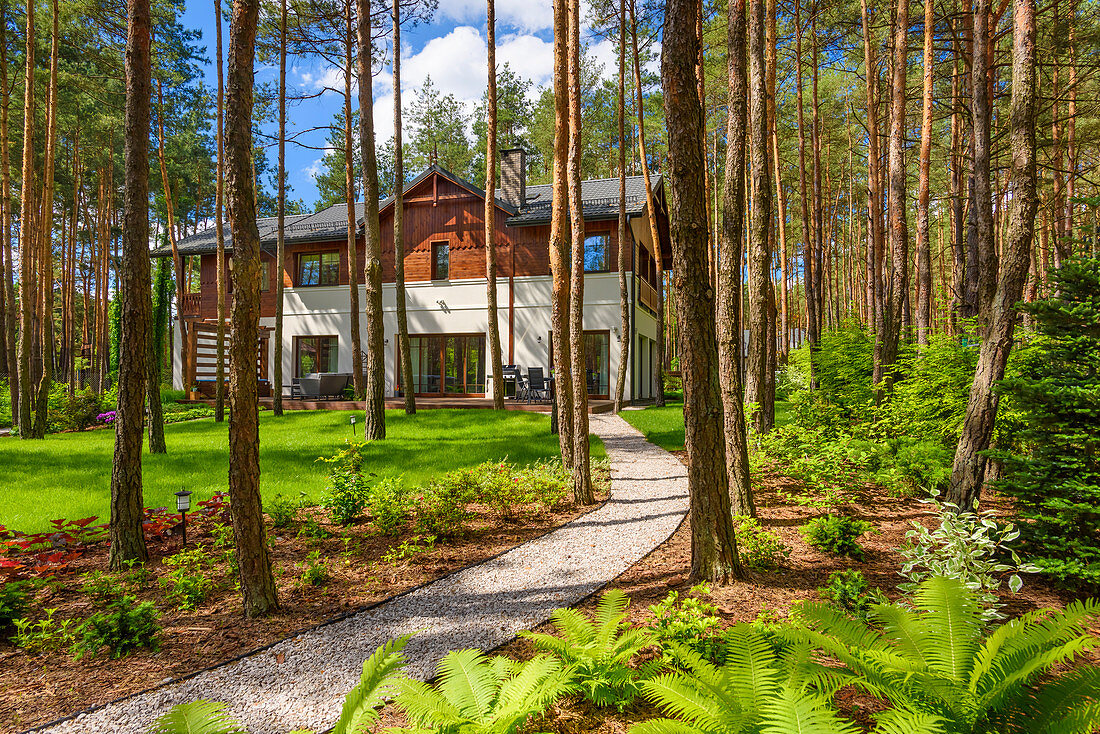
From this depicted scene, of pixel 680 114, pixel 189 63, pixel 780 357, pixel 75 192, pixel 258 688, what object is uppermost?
pixel 189 63

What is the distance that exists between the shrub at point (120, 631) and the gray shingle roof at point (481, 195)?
13.3 m

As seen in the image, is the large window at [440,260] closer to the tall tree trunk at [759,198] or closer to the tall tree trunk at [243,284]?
the tall tree trunk at [759,198]

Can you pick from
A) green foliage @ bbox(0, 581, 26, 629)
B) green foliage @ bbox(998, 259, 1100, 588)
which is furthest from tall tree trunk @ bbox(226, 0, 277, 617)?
green foliage @ bbox(998, 259, 1100, 588)

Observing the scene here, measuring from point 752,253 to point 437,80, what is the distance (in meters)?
24.5

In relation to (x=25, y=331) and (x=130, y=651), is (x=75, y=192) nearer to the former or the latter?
(x=25, y=331)

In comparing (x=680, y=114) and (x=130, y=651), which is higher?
(x=680, y=114)

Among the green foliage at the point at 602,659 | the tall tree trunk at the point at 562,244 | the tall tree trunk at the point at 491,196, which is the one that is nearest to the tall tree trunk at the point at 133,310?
the green foliage at the point at 602,659

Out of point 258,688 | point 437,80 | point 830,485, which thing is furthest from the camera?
point 437,80

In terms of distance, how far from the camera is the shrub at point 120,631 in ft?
9.41

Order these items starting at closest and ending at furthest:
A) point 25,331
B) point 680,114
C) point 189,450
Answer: point 680,114, point 189,450, point 25,331

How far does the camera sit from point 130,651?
9.55 ft

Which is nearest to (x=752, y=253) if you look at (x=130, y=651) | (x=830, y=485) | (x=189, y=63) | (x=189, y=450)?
(x=830, y=485)

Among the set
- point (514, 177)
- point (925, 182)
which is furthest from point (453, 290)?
point (925, 182)

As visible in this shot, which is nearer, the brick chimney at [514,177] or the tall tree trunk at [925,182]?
the tall tree trunk at [925,182]
